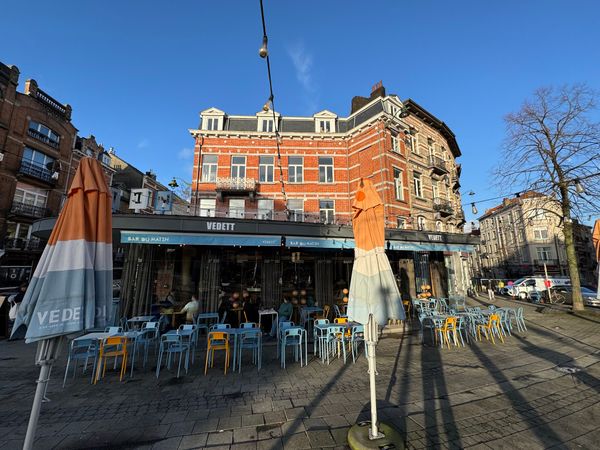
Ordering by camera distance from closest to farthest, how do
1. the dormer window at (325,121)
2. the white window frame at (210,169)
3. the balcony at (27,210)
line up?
the balcony at (27,210), the white window frame at (210,169), the dormer window at (325,121)

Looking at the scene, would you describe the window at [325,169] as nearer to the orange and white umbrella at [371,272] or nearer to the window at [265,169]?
the window at [265,169]

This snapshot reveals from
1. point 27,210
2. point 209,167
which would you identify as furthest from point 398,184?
point 27,210

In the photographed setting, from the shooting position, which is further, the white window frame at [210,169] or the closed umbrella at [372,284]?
the white window frame at [210,169]

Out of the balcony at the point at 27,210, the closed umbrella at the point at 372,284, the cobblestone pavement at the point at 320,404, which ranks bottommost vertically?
the cobblestone pavement at the point at 320,404

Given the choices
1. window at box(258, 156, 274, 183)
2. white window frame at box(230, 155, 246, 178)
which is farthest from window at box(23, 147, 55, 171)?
window at box(258, 156, 274, 183)

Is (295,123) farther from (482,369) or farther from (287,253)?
(482,369)

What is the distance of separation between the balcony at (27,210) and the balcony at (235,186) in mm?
16250

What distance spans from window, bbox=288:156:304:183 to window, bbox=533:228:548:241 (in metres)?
40.4

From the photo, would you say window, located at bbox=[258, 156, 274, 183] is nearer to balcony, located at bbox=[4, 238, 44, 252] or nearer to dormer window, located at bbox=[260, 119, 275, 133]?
dormer window, located at bbox=[260, 119, 275, 133]

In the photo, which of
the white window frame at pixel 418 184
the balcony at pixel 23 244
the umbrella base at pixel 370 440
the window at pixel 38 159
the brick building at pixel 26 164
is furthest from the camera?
the window at pixel 38 159

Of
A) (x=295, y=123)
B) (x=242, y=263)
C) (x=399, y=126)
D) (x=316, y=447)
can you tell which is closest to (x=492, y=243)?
(x=399, y=126)

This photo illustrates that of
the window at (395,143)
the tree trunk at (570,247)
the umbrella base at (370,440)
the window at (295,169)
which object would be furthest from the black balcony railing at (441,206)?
the umbrella base at (370,440)

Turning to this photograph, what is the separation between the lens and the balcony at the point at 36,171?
21.8m

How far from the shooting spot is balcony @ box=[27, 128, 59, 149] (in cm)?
2270
